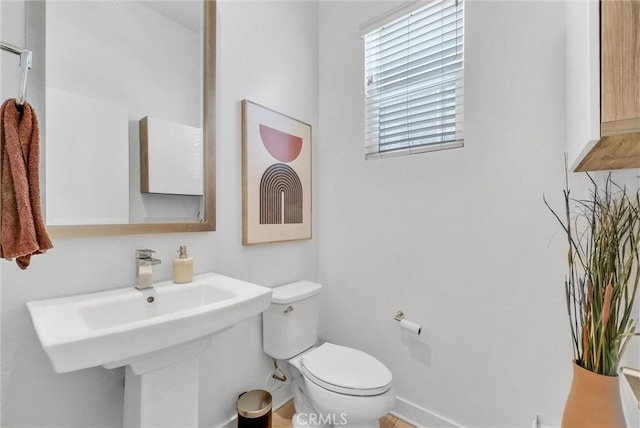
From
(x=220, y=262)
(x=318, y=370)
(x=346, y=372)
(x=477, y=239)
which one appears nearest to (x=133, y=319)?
(x=220, y=262)

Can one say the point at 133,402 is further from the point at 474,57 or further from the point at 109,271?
the point at 474,57

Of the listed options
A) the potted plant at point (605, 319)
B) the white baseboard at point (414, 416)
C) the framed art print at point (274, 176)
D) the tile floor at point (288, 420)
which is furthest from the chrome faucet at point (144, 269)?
the potted plant at point (605, 319)

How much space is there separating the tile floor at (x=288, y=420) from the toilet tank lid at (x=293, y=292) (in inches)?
26.6

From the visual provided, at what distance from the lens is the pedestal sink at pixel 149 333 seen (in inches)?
25.4

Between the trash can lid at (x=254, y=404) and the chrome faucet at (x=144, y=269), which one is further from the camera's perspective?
the trash can lid at (x=254, y=404)

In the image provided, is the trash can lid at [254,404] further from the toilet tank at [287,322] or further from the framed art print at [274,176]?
the framed art print at [274,176]

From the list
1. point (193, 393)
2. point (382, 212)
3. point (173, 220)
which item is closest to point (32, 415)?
point (193, 393)

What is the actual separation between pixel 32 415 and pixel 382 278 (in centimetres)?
149

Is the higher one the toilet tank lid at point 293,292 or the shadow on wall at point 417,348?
the toilet tank lid at point 293,292

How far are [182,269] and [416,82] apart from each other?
1.48 metres

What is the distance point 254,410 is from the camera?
1268mm

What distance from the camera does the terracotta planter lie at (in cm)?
82

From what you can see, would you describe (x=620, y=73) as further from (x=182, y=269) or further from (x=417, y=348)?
(x=182, y=269)

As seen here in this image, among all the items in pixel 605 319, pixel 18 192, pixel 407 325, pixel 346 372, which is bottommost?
pixel 346 372
